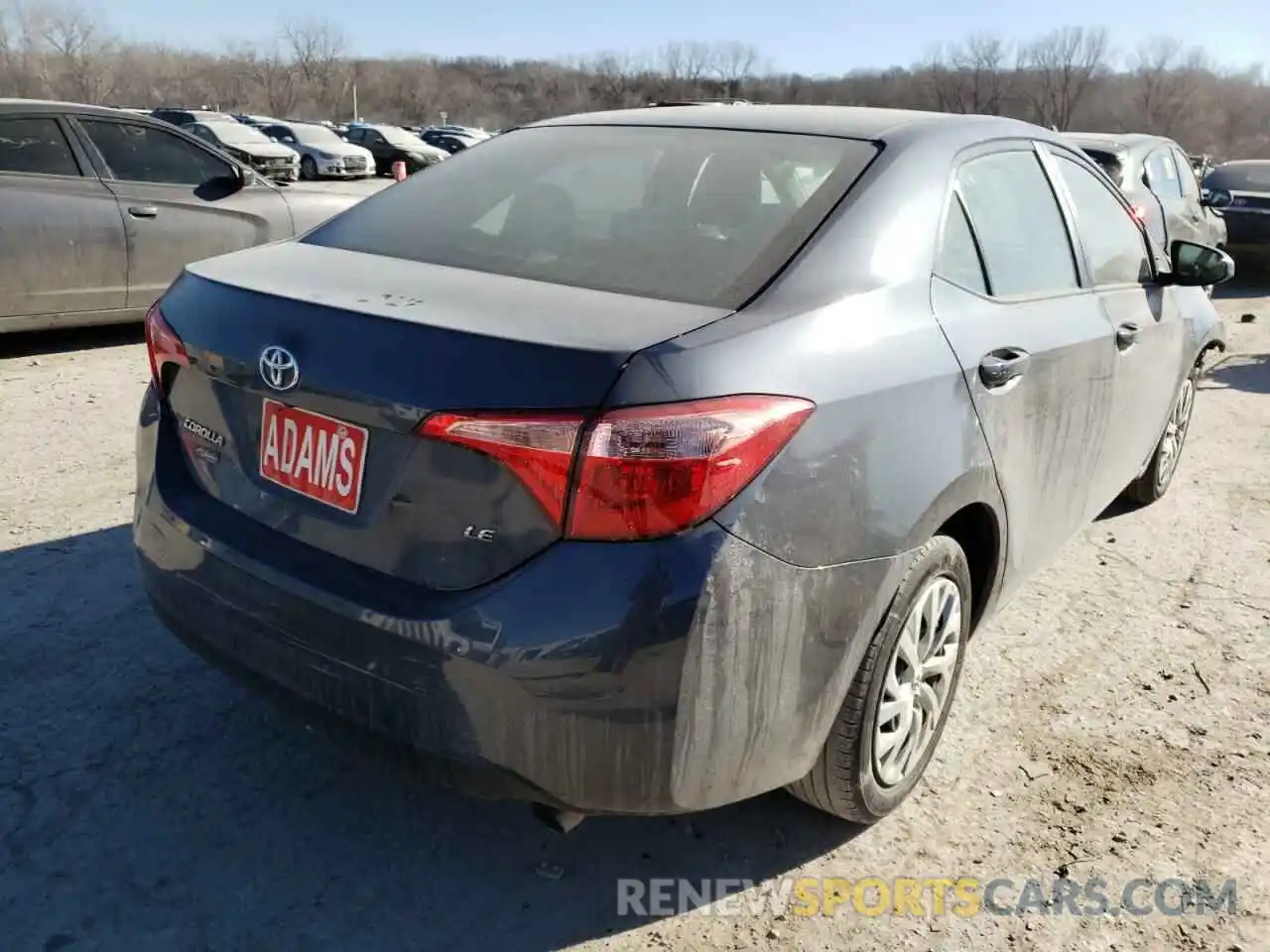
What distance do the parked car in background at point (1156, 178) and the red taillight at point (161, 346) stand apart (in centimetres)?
726

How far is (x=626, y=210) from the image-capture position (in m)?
2.55

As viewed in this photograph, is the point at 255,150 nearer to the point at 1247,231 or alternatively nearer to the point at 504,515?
the point at 1247,231

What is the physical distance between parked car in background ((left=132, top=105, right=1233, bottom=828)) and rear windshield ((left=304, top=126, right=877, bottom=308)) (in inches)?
0.4

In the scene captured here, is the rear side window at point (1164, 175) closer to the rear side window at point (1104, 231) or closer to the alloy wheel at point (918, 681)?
the rear side window at point (1104, 231)

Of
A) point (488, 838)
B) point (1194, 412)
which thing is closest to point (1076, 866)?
point (488, 838)

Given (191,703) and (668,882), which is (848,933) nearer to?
(668,882)

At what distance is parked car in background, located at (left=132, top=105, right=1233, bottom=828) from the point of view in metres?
1.79

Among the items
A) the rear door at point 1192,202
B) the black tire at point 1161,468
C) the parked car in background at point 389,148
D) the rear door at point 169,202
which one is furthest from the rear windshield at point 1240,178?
the parked car in background at point 389,148

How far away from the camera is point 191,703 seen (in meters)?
2.88

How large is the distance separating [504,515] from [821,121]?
1.59 metres

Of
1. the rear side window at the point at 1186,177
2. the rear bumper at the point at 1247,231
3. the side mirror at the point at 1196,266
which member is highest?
the rear side window at the point at 1186,177

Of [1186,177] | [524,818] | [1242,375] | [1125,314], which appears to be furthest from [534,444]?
[1186,177]

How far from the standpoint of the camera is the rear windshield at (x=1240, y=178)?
12.9 metres

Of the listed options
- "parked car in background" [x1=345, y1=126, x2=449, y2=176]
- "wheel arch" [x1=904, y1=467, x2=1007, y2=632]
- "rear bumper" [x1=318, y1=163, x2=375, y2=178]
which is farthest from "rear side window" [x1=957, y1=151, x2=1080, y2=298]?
"parked car in background" [x1=345, y1=126, x2=449, y2=176]
